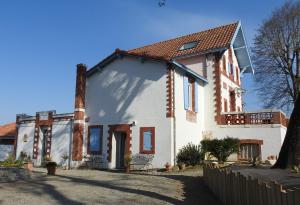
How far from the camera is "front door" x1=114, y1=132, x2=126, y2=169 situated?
20.5 metres

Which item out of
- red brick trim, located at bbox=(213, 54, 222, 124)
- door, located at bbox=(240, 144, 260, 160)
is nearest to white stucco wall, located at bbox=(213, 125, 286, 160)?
door, located at bbox=(240, 144, 260, 160)

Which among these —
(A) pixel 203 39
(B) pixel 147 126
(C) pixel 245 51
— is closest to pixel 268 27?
(C) pixel 245 51

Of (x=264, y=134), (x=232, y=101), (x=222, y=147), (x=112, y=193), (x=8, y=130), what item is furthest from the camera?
(x=8, y=130)

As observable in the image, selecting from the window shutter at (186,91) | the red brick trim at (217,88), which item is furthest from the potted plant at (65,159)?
the red brick trim at (217,88)

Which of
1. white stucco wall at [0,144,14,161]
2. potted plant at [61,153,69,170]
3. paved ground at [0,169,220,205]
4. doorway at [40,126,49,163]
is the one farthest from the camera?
white stucco wall at [0,144,14,161]

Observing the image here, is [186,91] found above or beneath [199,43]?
beneath

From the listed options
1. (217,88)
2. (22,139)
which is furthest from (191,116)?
(22,139)

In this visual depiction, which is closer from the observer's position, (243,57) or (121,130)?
(121,130)

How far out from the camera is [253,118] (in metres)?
21.0

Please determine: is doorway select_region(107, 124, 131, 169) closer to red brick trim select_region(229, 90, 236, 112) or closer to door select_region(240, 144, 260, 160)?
door select_region(240, 144, 260, 160)

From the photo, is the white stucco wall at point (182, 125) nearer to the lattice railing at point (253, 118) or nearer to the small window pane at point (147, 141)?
the small window pane at point (147, 141)

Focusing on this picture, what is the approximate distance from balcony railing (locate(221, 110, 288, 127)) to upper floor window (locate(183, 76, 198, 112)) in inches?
90.9

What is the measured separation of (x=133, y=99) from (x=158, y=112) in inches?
76.5

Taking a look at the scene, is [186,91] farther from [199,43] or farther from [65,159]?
[65,159]
